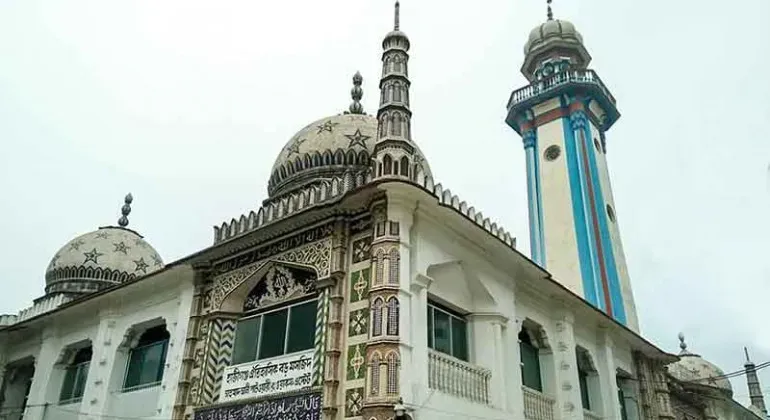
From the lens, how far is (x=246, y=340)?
11789 mm

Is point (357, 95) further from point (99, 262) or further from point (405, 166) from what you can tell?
point (99, 262)

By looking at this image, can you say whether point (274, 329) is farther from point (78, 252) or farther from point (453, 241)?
point (78, 252)

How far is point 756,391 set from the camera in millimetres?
32250

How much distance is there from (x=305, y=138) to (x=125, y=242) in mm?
9636

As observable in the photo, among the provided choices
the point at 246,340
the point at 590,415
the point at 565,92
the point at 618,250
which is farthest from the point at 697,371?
the point at 246,340

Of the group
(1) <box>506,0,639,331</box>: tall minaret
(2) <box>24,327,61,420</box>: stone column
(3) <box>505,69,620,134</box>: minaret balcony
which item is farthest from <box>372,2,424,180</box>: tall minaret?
(3) <box>505,69,620,134</box>: minaret balcony

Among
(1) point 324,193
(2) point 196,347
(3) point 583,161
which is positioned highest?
(3) point 583,161

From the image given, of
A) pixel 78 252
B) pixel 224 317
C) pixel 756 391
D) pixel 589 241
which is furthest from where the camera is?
pixel 756 391

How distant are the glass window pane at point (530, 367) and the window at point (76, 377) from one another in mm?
9657

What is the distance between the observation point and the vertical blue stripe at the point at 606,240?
Answer: 2183 centimetres

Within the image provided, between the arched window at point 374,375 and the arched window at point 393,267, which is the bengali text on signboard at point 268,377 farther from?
the arched window at point 393,267

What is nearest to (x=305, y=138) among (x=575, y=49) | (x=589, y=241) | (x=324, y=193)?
(x=324, y=193)

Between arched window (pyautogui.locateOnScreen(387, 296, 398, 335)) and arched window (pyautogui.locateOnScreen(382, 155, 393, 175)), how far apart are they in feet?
6.81

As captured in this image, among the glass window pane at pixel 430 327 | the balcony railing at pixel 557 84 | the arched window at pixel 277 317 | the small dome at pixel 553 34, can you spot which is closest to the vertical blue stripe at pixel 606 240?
the balcony railing at pixel 557 84
